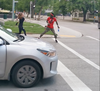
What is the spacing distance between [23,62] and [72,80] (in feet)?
5.59

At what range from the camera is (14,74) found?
17.2 ft

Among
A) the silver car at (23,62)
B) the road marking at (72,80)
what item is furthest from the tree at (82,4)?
the silver car at (23,62)

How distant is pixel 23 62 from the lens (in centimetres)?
525

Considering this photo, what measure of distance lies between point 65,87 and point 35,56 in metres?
1.17

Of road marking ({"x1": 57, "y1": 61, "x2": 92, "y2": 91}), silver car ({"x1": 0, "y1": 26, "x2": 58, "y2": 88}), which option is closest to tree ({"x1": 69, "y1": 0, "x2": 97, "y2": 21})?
road marking ({"x1": 57, "y1": 61, "x2": 92, "y2": 91})

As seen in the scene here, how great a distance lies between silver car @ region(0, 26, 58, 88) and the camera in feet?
16.9

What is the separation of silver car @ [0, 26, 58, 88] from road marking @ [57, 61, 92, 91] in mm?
759

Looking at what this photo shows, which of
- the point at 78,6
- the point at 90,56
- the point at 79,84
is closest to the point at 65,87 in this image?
the point at 79,84

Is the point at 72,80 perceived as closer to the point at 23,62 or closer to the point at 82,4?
the point at 23,62

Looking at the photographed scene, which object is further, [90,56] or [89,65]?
[90,56]

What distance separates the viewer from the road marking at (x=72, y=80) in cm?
560

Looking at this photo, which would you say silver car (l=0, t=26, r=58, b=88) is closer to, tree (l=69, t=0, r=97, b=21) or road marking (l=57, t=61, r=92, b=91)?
road marking (l=57, t=61, r=92, b=91)

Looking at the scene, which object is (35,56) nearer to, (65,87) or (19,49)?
(19,49)

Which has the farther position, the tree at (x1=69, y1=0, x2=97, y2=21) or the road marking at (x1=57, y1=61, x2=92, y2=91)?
the tree at (x1=69, y1=0, x2=97, y2=21)
